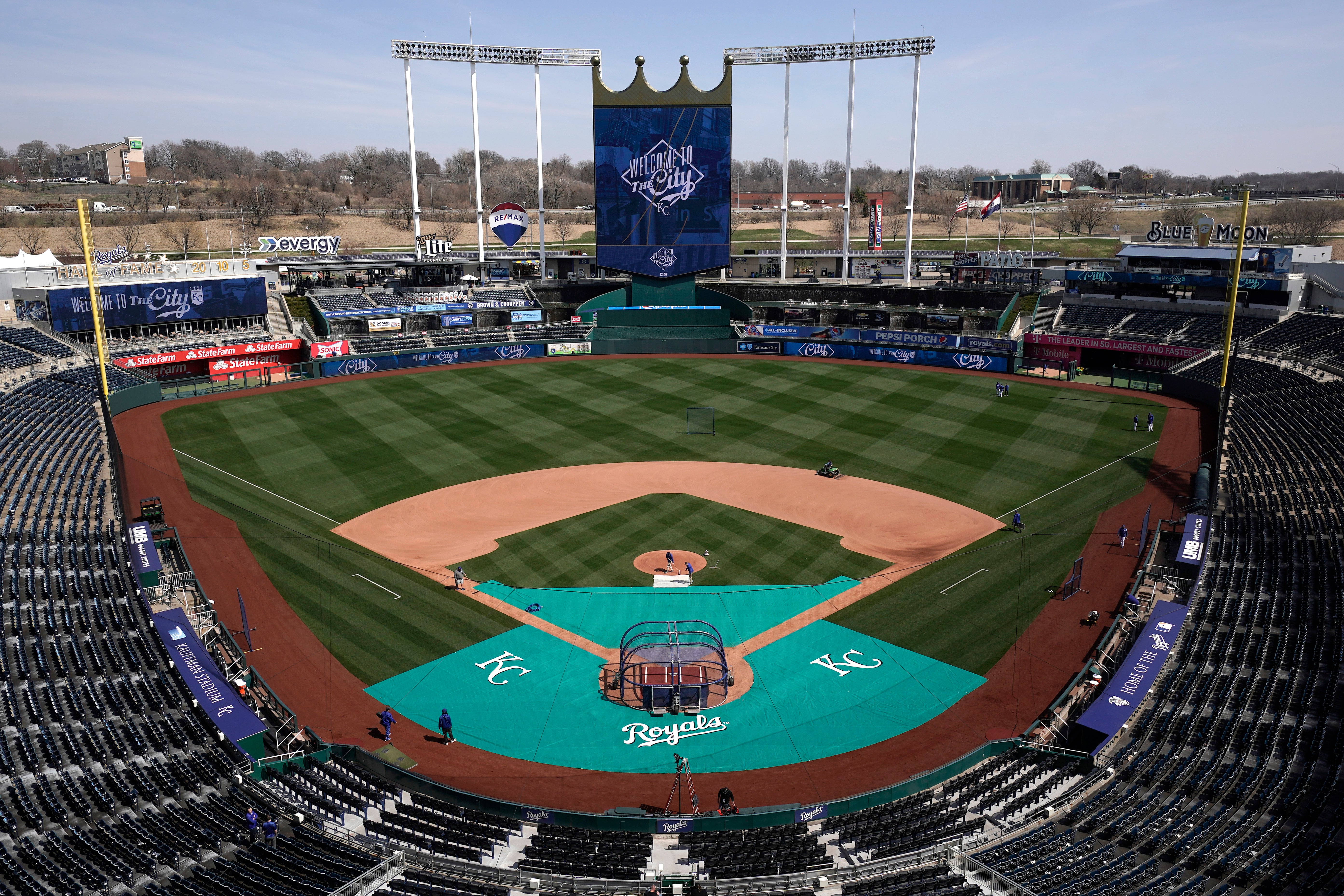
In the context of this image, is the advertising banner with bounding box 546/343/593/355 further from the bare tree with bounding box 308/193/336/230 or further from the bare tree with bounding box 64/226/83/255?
the bare tree with bounding box 64/226/83/255

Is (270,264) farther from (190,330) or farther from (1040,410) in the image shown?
(1040,410)

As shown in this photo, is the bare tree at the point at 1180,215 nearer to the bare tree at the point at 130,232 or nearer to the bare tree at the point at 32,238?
the bare tree at the point at 130,232

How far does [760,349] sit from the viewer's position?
2896 inches

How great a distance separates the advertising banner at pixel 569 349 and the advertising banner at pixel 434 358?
1.97 feet

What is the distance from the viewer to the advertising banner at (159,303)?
2338 inches

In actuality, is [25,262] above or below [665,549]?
above

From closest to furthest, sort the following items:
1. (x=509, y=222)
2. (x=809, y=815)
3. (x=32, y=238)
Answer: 1. (x=809, y=815)
2. (x=509, y=222)
3. (x=32, y=238)

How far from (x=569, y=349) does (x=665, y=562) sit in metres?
43.7

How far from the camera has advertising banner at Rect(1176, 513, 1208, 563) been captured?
28.7 metres

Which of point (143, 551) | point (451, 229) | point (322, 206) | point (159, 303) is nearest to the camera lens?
point (143, 551)

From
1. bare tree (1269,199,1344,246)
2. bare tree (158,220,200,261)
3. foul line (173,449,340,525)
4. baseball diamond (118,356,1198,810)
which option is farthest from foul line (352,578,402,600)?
bare tree (158,220,200,261)

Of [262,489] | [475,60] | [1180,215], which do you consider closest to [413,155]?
[475,60]

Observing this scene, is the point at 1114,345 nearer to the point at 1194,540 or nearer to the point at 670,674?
the point at 1194,540

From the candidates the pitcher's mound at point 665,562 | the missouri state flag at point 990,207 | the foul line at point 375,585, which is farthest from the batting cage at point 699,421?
the missouri state flag at point 990,207
